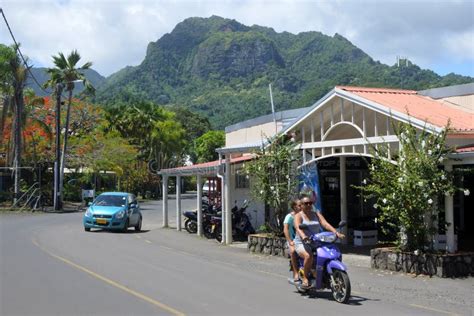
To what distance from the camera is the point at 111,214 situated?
23094 millimetres

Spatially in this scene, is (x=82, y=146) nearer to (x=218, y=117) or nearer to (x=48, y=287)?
(x=48, y=287)

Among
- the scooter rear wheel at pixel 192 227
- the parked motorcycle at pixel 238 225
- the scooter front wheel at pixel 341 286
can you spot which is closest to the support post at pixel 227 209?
the parked motorcycle at pixel 238 225

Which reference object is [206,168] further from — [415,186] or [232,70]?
[232,70]

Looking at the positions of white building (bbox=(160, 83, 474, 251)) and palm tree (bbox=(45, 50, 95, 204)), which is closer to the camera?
white building (bbox=(160, 83, 474, 251))

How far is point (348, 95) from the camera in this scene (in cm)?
1466

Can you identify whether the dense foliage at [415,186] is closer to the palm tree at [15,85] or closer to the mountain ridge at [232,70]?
the palm tree at [15,85]

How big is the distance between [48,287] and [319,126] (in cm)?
904

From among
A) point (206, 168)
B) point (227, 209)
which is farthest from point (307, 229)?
point (206, 168)

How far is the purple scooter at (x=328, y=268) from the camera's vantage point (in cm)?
903

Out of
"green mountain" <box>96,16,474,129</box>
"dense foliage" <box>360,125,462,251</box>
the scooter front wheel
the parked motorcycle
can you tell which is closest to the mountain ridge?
"green mountain" <box>96,16,474,129</box>

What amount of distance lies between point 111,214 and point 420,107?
12.9 metres

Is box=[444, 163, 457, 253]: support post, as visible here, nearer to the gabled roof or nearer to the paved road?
the gabled roof

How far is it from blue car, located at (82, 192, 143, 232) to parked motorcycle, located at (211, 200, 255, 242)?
437 cm

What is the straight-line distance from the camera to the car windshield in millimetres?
23969
